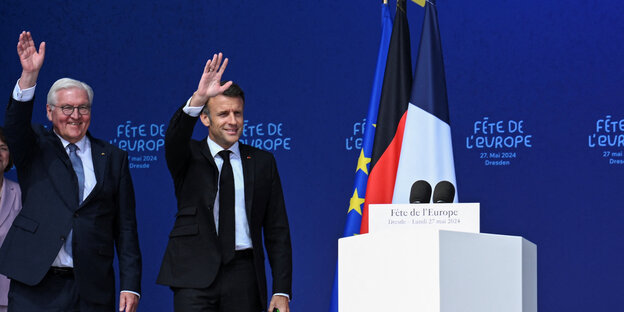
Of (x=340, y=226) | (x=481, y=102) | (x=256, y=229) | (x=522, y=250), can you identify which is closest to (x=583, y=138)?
(x=481, y=102)

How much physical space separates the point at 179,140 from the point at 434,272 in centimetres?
170

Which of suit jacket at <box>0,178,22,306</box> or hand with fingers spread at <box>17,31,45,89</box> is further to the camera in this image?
suit jacket at <box>0,178,22,306</box>

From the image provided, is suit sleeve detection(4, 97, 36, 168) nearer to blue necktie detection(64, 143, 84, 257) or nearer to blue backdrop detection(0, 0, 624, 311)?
blue necktie detection(64, 143, 84, 257)

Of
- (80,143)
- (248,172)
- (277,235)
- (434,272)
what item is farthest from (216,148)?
(434,272)

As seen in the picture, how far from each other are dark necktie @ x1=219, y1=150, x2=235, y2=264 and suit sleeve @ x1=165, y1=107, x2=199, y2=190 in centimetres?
17

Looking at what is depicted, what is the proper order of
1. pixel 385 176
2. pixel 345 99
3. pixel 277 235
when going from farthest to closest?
pixel 345 99
pixel 385 176
pixel 277 235

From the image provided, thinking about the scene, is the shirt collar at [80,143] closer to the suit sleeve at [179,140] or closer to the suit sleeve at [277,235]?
the suit sleeve at [179,140]

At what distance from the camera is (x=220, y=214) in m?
3.20

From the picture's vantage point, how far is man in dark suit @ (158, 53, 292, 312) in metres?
3.13

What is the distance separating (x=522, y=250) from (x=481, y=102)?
2.69 meters

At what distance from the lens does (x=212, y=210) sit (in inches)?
125

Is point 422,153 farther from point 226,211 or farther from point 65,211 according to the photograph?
point 65,211

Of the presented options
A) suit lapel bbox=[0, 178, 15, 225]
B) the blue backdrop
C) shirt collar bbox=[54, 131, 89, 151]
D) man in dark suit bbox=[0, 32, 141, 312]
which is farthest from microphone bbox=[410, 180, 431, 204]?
suit lapel bbox=[0, 178, 15, 225]

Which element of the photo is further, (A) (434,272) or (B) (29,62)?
(B) (29,62)
